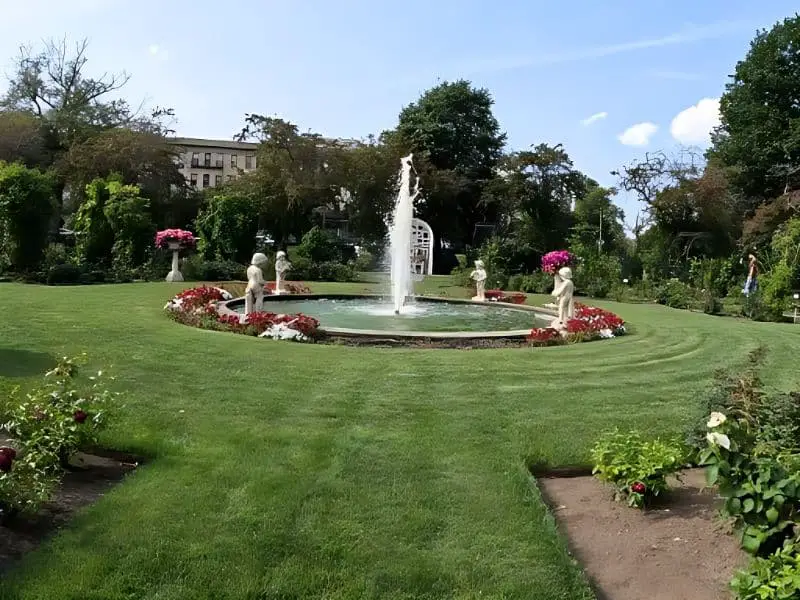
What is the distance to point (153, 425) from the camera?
17.4 feet

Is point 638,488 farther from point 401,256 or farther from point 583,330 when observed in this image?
point 401,256

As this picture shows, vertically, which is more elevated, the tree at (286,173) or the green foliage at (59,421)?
the tree at (286,173)

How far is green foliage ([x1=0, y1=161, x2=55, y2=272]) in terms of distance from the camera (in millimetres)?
20188

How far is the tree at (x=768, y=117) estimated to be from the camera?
31.5 meters

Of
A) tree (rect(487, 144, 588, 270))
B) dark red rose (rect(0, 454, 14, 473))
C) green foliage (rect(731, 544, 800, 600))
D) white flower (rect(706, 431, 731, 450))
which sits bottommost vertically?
green foliage (rect(731, 544, 800, 600))

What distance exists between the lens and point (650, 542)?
371 cm

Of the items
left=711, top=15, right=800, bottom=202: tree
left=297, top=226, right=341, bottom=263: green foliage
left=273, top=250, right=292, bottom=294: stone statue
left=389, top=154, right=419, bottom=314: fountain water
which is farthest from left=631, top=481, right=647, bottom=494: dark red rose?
left=711, top=15, right=800, bottom=202: tree

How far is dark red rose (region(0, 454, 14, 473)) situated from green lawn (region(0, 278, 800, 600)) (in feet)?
1.39

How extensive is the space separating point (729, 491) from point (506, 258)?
85.4ft

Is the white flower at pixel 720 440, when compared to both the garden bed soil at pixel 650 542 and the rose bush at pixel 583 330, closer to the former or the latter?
the garden bed soil at pixel 650 542

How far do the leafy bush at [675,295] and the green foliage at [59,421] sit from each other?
18.5 m

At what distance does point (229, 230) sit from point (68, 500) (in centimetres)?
2232

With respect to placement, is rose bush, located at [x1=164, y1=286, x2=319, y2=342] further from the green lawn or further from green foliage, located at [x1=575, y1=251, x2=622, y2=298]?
green foliage, located at [x1=575, y1=251, x2=622, y2=298]

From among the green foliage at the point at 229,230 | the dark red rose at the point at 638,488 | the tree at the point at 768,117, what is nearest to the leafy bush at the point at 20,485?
the dark red rose at the point at 638,488
